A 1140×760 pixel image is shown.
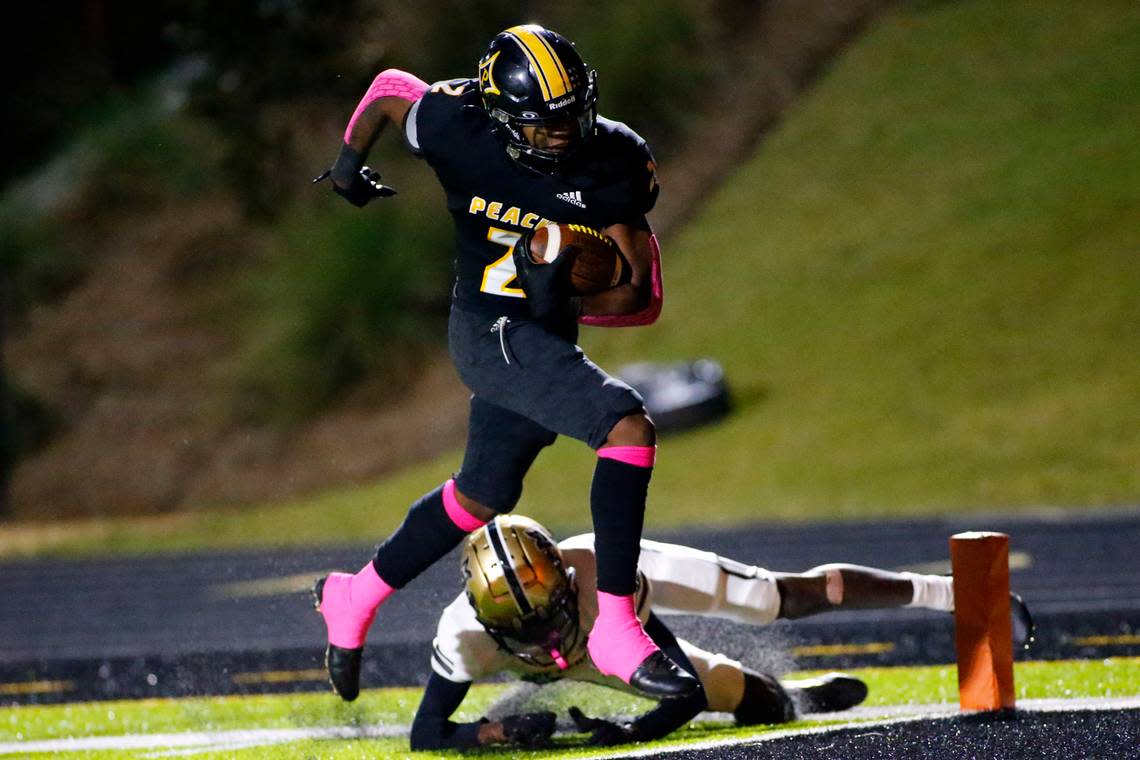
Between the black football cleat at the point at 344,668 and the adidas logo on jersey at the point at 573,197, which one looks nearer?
the adidas logo on jersey at the point at 573,197

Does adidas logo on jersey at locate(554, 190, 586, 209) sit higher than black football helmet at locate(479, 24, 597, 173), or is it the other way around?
black football helmet at locate(479, 24, 597, 173)

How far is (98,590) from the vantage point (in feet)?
40.7

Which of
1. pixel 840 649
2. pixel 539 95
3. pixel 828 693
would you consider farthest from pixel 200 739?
pixel 840 649

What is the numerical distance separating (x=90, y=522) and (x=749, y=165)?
9399 mm

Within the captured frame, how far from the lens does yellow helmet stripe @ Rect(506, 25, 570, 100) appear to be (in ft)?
14.0

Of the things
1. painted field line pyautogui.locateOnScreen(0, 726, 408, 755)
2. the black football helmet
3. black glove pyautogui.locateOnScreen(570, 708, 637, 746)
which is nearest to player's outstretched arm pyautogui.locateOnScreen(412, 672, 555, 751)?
black glove pyautogui.locateOnScreen(570, 708, 637, 746)

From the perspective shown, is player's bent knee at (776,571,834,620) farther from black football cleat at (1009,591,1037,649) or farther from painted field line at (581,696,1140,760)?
black football cleat at (1009,591,1037,649)

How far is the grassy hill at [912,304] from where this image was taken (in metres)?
15.3

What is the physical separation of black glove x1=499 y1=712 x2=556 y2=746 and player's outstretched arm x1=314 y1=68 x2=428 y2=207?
1545 millimetres

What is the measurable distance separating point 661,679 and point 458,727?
86 centimetres

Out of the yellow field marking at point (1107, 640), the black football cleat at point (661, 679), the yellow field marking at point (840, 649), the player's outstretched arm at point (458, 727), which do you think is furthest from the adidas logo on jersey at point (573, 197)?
the yellow field marking at point (1107, 640)

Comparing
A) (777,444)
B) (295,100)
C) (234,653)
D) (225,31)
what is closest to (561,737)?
(234,653)

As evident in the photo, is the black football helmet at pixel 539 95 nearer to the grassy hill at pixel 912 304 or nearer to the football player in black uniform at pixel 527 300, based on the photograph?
the football player in black uniform at pixel 527 300

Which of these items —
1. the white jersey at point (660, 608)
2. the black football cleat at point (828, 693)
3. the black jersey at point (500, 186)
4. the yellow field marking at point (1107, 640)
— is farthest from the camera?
the yellow field marking at point (1107, 640)
